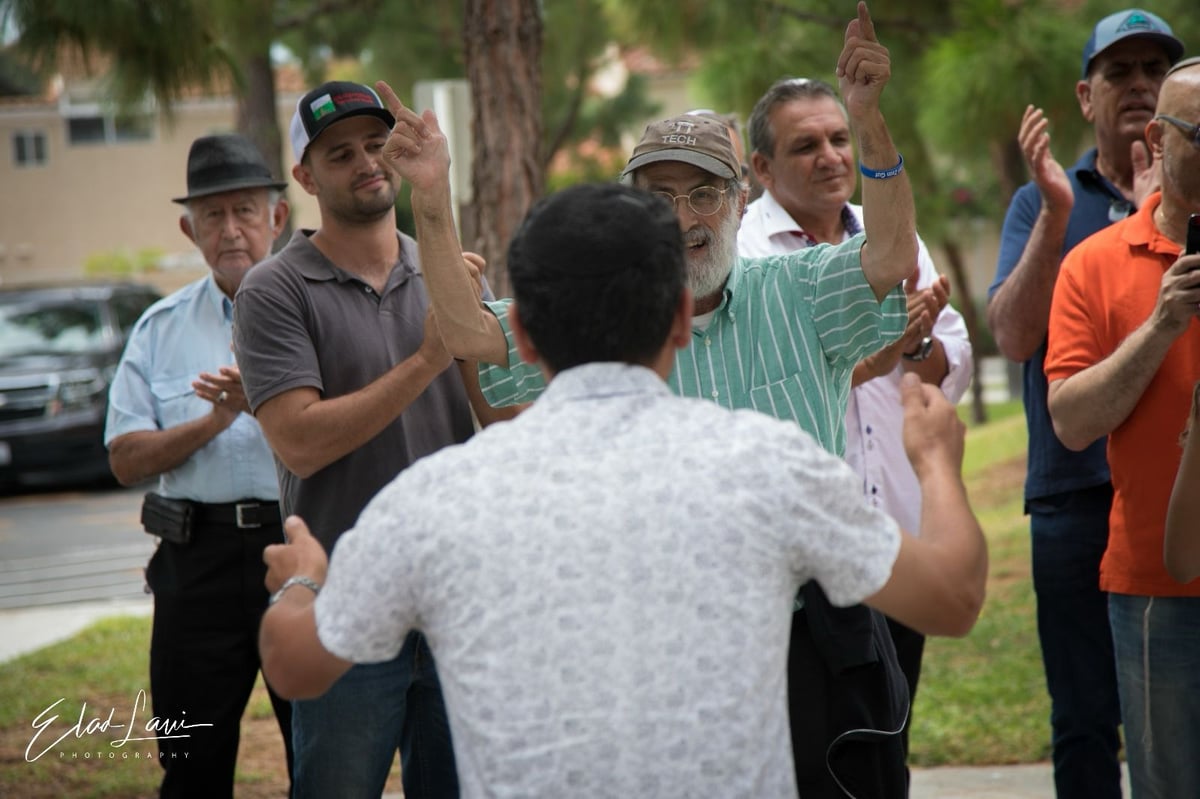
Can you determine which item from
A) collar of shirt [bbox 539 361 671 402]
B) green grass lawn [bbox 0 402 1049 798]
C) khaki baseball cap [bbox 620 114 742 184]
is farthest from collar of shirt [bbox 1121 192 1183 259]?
green grass lawn [bbox 0 402 1049 798]

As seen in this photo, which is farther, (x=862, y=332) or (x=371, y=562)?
(x=862, y=332)

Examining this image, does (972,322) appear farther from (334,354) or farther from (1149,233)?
(334,354)

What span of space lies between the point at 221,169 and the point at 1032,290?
2.43m

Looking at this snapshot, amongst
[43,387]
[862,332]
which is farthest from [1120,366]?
[43,387]

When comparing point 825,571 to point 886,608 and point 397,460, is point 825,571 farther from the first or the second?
point 397,460

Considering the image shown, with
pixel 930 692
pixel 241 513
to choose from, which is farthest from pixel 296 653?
pixel 930 692

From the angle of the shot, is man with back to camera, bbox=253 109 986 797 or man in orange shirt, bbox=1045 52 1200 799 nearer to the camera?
man with back to camera, bbox=253 109 986 797

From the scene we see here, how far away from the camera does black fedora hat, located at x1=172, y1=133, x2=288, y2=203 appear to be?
430cm

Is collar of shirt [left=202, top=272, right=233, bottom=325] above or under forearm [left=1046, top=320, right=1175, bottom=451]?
above

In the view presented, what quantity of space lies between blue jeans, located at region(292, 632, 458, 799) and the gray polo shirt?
1.09 ft

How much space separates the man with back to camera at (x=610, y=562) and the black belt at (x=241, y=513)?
6.82ft

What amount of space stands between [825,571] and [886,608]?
0.13m

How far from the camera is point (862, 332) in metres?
2.88

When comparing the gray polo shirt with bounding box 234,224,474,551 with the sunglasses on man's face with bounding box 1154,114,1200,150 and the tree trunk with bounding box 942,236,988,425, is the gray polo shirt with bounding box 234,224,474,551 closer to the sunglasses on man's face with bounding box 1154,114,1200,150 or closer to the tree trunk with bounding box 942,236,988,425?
the sunglasses on man's face with bounding box 1154,114,1200,150
